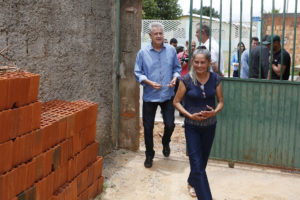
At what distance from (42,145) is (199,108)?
1581 millimetres

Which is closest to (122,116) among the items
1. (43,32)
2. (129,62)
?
(129,62)

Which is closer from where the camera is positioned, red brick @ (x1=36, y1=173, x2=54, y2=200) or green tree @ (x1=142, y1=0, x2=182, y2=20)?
red brick @ (x1=36, y1=173, x2=54, y2=200)

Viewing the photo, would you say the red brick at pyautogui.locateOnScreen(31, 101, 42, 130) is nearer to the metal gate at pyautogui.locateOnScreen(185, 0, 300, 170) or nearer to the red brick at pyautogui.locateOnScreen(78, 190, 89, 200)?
the red brick at pyautogui.locateOnScreen(78, 190, 89, 200)

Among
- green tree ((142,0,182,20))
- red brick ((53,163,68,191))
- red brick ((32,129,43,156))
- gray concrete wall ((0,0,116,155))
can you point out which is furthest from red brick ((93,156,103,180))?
green tree ((142,0,182,20))

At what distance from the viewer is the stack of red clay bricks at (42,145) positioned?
7.72 ft

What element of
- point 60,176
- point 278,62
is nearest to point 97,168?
point 60,176

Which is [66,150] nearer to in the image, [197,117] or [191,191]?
[197,117]

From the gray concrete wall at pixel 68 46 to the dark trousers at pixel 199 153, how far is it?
1.56 metres

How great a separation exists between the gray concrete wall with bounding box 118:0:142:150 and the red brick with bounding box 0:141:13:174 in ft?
10.2

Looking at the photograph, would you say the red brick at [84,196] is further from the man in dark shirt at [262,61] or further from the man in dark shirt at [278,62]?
the man in dark shirt at [278,62]

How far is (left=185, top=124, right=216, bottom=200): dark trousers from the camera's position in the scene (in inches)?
134

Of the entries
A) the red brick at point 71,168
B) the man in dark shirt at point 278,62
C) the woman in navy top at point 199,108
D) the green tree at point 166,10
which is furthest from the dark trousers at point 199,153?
the green tree at point 166,10

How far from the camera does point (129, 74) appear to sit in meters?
5.35

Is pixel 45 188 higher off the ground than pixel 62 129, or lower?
lower
